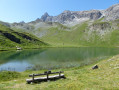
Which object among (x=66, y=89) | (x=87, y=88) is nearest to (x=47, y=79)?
(x=66, y=89)

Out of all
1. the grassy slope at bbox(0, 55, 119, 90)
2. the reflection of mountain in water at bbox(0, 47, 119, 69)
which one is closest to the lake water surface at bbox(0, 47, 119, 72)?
the reflection of mountain in water at bbox(0, 47, 119, 69)

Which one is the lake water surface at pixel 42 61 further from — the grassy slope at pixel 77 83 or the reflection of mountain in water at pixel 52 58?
the grassy slope at pixel 77 83

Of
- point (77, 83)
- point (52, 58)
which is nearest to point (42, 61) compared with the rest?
point (52, 58)

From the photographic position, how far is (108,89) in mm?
17078

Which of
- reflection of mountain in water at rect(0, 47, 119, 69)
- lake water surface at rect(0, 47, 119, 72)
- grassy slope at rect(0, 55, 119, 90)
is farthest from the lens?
reflection of mountain in water at rect(0, 47, 119, 69)

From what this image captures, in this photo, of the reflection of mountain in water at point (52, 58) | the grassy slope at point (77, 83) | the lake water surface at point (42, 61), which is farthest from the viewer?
the reflection of mountain in water at point (52, 58)

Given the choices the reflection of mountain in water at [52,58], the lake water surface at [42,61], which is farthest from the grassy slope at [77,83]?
the reflection of mountain in water at [52,58]

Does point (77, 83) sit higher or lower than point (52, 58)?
higher

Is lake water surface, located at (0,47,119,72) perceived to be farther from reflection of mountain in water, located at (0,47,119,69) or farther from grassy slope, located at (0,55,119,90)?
grassy slope, located at (0,55,119,90)

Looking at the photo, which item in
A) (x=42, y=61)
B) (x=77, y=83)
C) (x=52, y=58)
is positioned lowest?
(x=42, y=61)

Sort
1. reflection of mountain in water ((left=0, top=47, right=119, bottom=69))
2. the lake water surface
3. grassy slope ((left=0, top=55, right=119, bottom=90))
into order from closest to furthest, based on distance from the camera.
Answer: grassy slope ((left=0, top=55, right=119, bottom=90))
the lake water surface
reflection of mountain in water ((left=0, top=47, right=119, bottom=69))

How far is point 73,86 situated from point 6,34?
16913 cm

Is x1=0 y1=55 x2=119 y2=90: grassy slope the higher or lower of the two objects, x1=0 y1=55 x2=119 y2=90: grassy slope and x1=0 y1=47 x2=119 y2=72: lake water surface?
the higher

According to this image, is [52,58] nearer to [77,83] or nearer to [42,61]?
[42,61]
